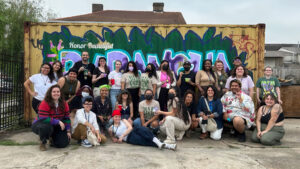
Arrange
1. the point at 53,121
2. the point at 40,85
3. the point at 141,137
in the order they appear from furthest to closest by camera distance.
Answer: the point at 40,85, the point at 141,137, the point at 53,121

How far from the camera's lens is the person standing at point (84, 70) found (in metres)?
5.93

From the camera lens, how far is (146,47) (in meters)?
6.54

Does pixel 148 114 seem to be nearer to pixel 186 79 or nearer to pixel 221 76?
pixel 186 79

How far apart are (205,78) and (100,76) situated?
267 centimetres

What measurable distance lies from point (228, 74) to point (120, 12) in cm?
2182

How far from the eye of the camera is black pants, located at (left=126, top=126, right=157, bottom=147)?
461 cm

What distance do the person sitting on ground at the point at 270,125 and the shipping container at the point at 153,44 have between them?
1604 mm

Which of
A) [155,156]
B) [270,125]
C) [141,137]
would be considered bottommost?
[155,156]

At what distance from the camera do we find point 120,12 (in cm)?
2603

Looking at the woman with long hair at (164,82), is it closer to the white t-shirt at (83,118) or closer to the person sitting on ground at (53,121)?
the white t-shirt at (83,118)

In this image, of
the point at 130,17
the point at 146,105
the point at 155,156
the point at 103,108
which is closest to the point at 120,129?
the point at 103,108

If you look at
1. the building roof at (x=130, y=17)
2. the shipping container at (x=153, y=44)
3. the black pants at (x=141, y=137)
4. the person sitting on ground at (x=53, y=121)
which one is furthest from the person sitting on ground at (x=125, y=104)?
the building roof at (x=130, y=17)

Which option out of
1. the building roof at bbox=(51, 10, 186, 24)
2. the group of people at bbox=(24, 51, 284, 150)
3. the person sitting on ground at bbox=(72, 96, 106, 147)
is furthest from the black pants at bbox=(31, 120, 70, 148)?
the building roof at bbox=(51, 10, 186, 24)

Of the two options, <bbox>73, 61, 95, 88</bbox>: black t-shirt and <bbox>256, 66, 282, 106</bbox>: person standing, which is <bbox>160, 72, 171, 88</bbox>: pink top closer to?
<bbox>73, 61, 95, 88</bbox>: black t-shirt
